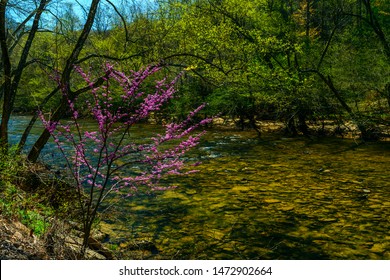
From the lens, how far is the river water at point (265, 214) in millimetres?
6277

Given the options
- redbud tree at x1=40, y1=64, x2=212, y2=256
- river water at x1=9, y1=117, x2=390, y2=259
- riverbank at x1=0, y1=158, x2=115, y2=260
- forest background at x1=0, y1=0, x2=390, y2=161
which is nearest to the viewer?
riverbank at x1=0, y1=158, x2=115, y2=260

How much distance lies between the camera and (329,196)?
30.3ft

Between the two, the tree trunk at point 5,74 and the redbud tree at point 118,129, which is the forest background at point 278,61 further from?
the redbud tree at point 118,129

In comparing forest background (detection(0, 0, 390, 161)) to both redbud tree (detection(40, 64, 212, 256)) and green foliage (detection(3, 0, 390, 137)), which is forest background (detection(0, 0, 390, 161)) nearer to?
green foliage (detection(3, 0, 390, 137))

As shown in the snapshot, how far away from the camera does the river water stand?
6277 mm

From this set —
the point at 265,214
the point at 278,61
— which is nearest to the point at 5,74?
the point at 265,214

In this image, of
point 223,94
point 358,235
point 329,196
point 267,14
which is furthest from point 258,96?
point 358,235

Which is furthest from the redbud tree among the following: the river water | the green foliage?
the green foliage

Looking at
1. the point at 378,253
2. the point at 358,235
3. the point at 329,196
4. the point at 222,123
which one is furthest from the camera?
the point at 222,123

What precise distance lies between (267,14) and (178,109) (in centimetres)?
1012

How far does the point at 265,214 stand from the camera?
314 inches

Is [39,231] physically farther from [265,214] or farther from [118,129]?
[265,214]

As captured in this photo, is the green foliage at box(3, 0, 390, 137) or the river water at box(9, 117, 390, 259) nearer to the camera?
the river water at box(9, 117, 390, 259)
